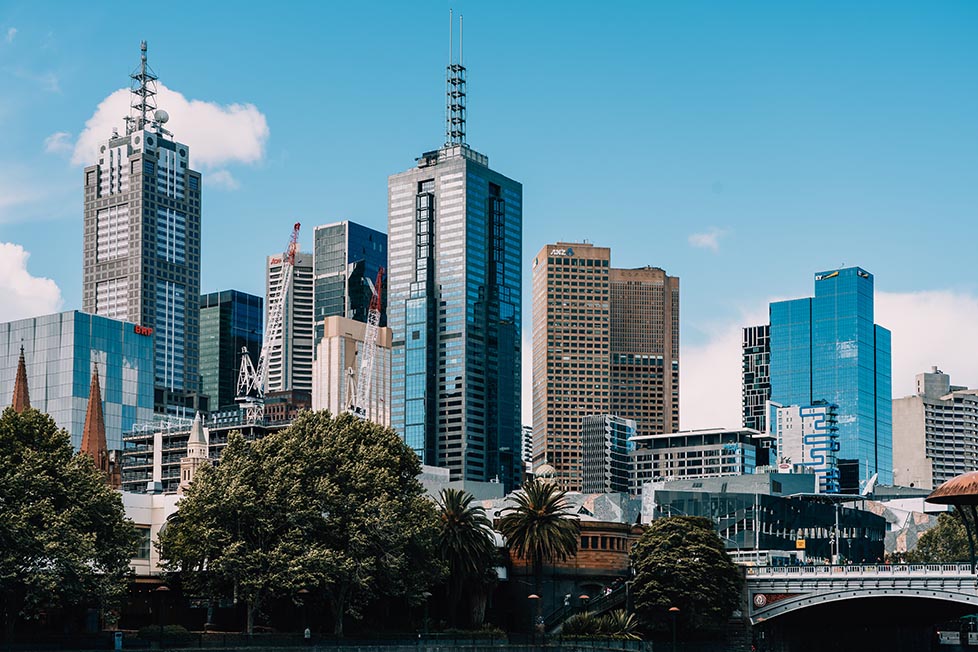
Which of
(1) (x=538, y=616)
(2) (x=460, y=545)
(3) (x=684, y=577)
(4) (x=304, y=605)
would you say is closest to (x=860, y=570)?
(3) (x=684, y=577)

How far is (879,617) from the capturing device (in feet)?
548

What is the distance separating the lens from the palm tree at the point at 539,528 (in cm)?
14225

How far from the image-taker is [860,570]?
142 m

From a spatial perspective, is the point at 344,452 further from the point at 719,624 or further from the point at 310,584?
the point at 719,624

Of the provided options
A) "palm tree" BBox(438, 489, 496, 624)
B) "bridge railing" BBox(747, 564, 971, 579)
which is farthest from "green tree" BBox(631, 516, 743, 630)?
"palm tree" BBox(438, 489, 496, 624)

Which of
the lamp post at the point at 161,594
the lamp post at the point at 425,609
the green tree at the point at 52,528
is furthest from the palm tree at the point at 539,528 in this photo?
the green tree at the point at 52,528

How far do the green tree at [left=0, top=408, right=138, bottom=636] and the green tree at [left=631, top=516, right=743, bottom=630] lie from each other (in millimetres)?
54982

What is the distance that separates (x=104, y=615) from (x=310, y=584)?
17080 millimetres

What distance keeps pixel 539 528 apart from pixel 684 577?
1553cm

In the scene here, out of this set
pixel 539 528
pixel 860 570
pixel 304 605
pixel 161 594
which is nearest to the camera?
pixel 161 594

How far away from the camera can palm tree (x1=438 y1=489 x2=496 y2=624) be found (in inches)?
5433

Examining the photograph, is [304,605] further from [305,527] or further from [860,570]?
[860,570]

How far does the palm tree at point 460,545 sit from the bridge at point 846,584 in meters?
31.4

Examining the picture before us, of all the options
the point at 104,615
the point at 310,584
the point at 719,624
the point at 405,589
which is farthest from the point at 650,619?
the point at 104,615
